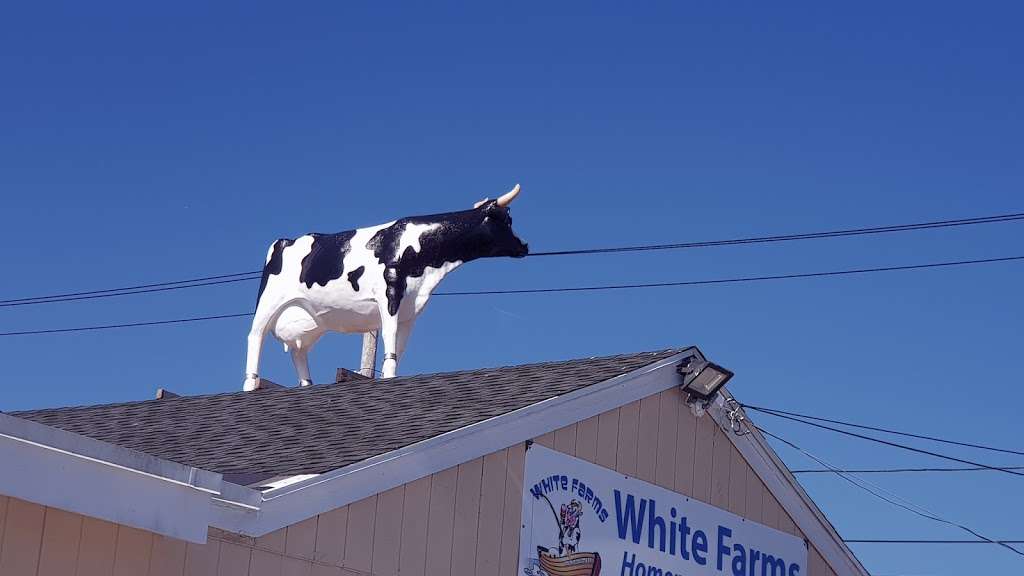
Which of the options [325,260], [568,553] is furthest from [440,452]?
[325,260]

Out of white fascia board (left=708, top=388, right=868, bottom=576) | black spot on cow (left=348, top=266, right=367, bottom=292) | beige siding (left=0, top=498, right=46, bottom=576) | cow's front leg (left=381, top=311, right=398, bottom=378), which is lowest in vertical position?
beige siding (left=0, top=498, right=46, bottom=576)

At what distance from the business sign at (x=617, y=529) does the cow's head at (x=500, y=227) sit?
4.23 meters

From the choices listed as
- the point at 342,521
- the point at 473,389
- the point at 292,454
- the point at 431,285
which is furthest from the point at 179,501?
the point at 431,285

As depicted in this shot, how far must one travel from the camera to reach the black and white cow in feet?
46.5

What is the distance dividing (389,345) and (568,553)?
4.32 meters

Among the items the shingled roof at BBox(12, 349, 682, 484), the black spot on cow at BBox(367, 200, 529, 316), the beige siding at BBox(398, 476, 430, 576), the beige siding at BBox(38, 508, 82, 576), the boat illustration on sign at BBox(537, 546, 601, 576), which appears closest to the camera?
the beige siding at BBox(38, 508, 82, 576)

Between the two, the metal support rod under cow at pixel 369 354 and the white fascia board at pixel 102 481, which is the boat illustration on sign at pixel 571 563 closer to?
the white fascia board at pixel 102 481

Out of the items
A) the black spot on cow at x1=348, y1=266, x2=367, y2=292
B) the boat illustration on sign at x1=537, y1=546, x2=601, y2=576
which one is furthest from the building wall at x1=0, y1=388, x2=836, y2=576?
the black spot on cow at x1=348, y1=266, x2=367, y2=292

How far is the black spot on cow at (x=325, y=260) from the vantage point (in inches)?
569

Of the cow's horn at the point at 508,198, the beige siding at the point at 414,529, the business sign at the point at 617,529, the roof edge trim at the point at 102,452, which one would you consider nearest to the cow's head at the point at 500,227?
the cow's horn at the point at 508,198

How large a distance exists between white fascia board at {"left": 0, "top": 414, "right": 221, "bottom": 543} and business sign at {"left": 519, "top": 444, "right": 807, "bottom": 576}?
3030mm

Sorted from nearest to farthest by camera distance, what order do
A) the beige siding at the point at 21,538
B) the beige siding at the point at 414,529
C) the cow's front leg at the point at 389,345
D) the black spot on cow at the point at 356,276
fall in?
the beige siding at the point at 21,538 < the beige siding at the point at 414,529 < the cow's front leg at the point at 389,345 < the black spot on cow at the point at 356,276

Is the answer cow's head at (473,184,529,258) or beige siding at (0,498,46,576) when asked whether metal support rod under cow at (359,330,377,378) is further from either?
beige siding at (0,498,46,576)

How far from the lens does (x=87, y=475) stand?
6758 millimetres
